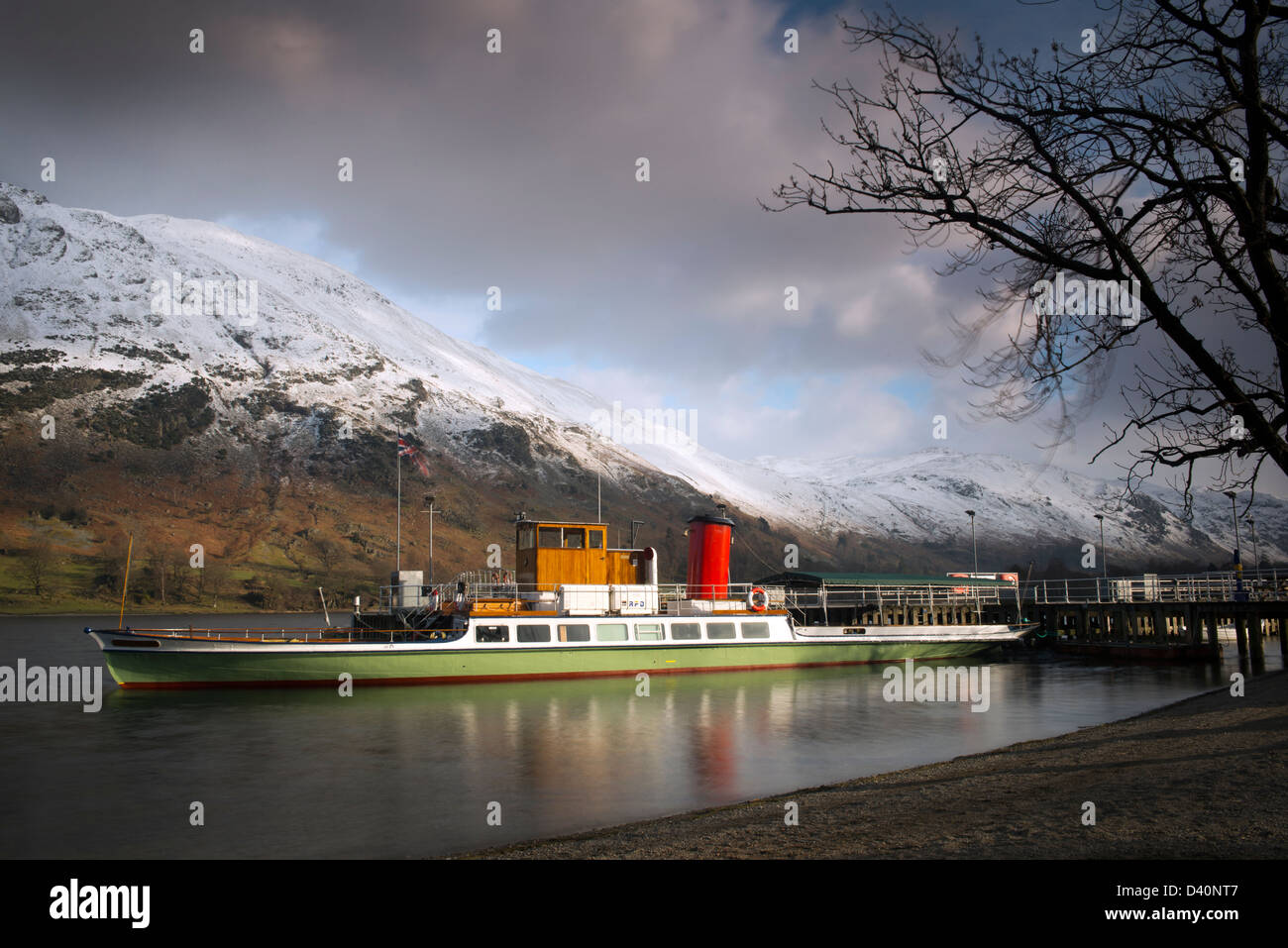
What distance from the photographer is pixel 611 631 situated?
42.7m

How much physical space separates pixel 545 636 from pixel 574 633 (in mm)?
1430

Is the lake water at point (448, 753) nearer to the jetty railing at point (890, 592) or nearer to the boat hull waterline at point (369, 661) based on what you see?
the boat hull waterline at point (369, 661)

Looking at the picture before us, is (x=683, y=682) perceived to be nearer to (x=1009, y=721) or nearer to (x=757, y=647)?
(x=757, y=647)

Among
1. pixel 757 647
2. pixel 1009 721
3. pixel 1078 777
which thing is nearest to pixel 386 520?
pixel 757 647

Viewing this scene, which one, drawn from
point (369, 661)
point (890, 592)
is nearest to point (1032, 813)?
point (369, 661)

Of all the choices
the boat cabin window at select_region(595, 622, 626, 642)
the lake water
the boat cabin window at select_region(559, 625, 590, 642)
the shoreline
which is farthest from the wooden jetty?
the shoreline

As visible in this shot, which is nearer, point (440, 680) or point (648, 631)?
point (440, 680)

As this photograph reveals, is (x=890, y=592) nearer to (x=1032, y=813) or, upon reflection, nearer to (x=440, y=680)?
(x=440, y=680)

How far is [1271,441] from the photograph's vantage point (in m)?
7.41

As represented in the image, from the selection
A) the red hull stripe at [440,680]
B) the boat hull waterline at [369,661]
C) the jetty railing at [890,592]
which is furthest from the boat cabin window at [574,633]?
the jetty railing at [890,592]
